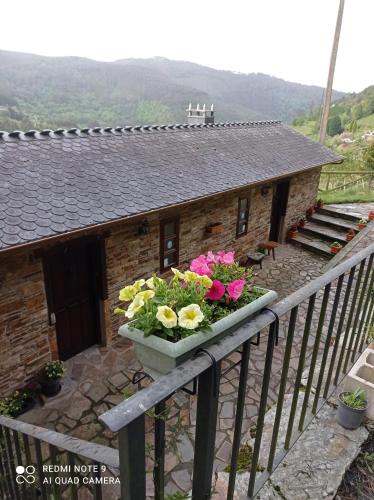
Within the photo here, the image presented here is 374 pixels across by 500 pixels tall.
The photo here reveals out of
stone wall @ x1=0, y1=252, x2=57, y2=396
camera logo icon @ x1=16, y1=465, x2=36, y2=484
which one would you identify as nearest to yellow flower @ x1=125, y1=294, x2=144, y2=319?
camera logo icon @ x1=16, y1=465, x2=36, y2=484

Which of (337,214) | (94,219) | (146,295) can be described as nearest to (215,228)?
(94,219)

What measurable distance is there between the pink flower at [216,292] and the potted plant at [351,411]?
134cm

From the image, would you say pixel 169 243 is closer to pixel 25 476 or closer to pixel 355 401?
pixel 25 476

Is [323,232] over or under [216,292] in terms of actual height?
under

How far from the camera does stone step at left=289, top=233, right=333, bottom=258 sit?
472 inches

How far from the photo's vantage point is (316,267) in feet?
36.1

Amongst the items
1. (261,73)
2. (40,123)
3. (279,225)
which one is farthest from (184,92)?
(279,225)

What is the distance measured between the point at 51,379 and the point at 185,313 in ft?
16.3

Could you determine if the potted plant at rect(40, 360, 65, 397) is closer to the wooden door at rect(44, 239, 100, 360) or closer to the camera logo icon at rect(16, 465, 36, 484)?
the wooden door at rect(44, 239, 100, 360)

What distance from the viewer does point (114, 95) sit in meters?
79.2

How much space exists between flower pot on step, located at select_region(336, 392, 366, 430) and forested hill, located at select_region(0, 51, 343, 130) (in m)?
42.2

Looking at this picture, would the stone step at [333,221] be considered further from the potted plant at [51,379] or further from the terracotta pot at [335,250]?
the potted plant at [51,379]

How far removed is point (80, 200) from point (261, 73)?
5739 inches

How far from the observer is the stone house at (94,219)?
521 centimetres
